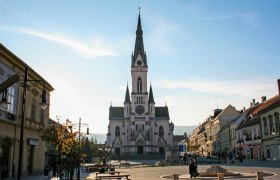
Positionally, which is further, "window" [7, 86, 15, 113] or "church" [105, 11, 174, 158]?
"church" [105, 11, 174, 158]

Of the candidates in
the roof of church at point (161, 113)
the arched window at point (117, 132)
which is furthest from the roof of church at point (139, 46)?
the arched window at point (117, 132)

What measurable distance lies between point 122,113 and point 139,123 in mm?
13177

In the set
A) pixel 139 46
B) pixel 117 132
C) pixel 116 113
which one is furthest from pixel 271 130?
pixel 116 113

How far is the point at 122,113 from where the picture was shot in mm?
118375

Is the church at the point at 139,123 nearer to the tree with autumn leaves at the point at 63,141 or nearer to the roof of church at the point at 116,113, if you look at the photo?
the roof of church at the point at 116,113

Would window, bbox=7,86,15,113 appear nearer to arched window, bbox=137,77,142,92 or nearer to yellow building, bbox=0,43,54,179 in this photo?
yellow building, bbox=0,43,54,179

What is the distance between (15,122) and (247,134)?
42903 millimetres

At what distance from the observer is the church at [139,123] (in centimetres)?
10531

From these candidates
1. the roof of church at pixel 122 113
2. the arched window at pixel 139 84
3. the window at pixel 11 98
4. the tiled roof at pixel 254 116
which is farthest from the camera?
the roof of church at pixel 122 113

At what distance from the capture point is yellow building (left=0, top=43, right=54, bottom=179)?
24.5 metres

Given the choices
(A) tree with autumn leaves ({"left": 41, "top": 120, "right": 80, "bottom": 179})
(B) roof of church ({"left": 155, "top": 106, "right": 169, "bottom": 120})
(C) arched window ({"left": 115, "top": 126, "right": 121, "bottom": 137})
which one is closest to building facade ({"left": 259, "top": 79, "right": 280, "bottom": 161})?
(A) tree with autumn leaves ({"left": 41, "top": 120, "right": 80, "bottom": 179})

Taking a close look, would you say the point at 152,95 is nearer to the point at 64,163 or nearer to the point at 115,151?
the point at 115,151

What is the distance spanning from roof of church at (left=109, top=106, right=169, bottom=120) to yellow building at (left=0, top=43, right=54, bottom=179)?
79084 mm

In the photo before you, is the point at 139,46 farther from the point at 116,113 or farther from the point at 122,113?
the point at 116,113
